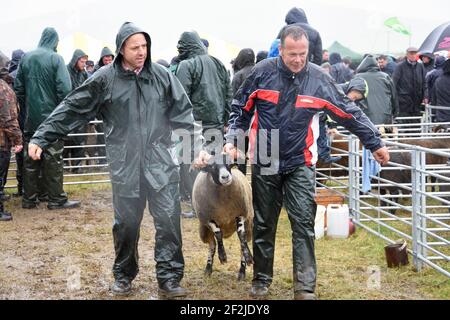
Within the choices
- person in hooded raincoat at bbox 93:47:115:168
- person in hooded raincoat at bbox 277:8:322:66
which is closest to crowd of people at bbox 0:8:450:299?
person in hooded raincoat at bbox 277:8:322:66

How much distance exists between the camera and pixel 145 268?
21.7ft

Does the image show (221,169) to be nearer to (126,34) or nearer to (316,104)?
(316,104)

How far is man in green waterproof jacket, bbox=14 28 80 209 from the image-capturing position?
31.6 feet

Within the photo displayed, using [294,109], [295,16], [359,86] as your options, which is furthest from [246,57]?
[294,109]

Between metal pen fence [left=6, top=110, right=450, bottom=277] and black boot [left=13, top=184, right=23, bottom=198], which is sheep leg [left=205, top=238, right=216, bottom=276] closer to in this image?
metal pen fence [left=6, top=110, right=450, bottom=277]

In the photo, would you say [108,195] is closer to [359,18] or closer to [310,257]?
[310,257]

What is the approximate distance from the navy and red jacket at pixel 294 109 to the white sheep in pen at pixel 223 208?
2.71 feet

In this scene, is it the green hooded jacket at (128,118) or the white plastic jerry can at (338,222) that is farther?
the white plastic jerry can at (338,222)

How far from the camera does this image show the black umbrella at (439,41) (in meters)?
13.8

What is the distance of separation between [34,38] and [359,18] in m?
22.8

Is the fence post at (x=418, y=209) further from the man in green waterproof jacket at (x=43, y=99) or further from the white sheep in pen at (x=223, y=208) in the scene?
the man in green waterproof jacket at (x=43, y=99)

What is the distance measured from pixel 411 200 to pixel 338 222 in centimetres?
138

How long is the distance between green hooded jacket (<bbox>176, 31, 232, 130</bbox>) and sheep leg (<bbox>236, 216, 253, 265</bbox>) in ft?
8.83

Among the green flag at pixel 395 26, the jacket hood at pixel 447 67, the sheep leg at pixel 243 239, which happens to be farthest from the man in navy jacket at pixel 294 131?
the green flag at pixel 395 26
